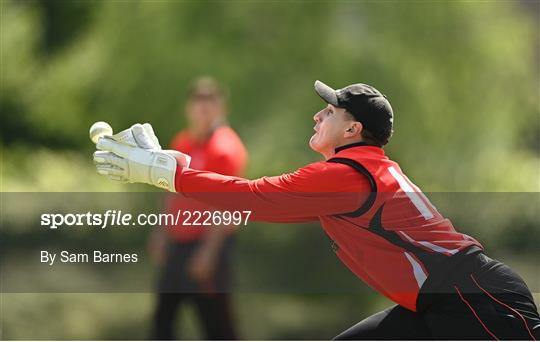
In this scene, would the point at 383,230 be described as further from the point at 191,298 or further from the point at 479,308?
the point at 191,298

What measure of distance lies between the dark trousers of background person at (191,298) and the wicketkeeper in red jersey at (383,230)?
38.0 inches

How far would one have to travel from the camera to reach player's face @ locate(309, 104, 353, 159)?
2.34 meters

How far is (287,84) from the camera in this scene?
13.3 feet

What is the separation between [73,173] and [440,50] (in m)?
1.88

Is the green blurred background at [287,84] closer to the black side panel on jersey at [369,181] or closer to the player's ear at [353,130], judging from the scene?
the player's ear at [353,130]

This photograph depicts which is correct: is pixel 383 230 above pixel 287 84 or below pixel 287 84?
below

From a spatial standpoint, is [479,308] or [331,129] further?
[331,129]

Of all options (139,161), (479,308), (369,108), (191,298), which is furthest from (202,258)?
(479,308)

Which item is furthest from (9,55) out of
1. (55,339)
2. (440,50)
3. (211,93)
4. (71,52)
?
(440,50)

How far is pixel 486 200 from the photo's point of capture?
12.4 feet

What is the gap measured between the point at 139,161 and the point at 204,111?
129 centimetres

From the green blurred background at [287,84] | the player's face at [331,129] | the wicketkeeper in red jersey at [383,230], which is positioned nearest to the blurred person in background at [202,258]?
the green blurred background at [287,84]

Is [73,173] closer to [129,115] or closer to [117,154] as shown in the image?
[129,115]

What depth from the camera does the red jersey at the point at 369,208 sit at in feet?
7.09
